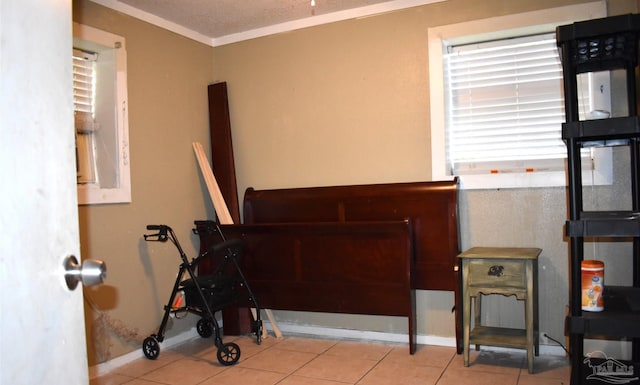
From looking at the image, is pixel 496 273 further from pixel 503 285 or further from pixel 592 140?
pixel 592 140

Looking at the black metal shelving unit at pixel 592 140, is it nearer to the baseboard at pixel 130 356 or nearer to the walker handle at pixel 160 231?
the walker handle at pixel 160 231

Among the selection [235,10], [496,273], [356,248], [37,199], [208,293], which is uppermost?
[235,10]

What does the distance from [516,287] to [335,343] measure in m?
1.39

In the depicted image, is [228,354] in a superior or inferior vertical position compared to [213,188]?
inferior

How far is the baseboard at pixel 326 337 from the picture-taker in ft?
10.4

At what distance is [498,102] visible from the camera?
341 cm

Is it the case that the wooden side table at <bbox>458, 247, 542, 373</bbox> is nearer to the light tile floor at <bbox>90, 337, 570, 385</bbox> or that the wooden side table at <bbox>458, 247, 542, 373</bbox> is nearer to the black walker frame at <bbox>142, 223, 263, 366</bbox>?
the light tile floor at <bbox>90, 337, 570, 385</bbox>

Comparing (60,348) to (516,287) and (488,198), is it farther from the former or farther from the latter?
(488,198)

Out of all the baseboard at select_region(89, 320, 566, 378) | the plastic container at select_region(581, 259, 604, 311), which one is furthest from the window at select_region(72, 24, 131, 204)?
the plastic container at select_region(581, 259, 604, 311)

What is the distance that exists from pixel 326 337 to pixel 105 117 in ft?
7.43

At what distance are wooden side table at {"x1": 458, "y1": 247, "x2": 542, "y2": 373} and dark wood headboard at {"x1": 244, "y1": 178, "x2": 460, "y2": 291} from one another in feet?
0.94

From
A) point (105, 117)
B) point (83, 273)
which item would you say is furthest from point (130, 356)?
point (83, 273)

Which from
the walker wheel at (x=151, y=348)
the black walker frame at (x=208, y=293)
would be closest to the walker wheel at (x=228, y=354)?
the black walker frame at (x=208, y=293)

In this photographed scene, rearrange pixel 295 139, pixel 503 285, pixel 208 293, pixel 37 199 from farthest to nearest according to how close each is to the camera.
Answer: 1. pixel 295 139
2. pixel 208 293
3. pixel 503 285
4. pixel 37 199
